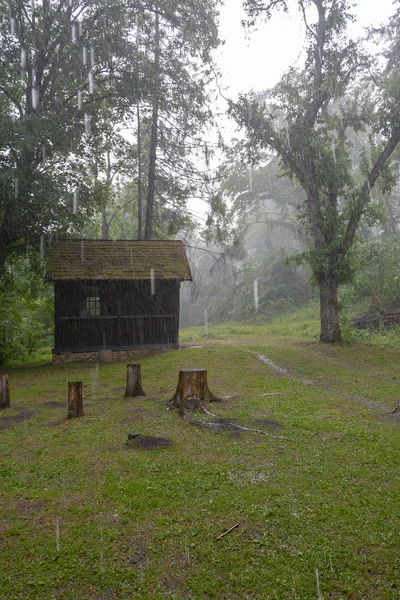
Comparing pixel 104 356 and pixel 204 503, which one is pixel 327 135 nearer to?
pixel 104 356

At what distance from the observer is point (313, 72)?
726 inches

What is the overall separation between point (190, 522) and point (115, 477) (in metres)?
1.46

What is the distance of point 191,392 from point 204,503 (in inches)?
153

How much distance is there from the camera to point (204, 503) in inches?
181

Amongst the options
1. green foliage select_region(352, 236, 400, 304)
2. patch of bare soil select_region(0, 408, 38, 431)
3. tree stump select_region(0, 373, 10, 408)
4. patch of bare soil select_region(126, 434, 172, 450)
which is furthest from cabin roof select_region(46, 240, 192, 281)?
patch of bare soil select_region(126, 434, 172, 450)

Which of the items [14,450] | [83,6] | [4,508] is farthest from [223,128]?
[4,508]

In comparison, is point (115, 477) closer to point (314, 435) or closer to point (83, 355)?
point (314, 435)

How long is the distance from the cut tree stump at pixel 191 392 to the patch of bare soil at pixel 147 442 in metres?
1.43

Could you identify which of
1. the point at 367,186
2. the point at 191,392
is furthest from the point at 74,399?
the point at 367,186

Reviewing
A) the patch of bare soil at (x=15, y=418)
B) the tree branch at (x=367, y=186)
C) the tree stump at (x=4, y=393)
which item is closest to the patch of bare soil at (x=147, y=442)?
the patch of bare soil at (x=15, y=418)

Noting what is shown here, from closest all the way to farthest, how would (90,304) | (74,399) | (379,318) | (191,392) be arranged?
1. (74,399)
2. (191,392)
3. (90,304)
4. (379,318)

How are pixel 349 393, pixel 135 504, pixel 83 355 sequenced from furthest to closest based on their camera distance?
pixel 83 355 → pixel 349 393 → pixel 135 504

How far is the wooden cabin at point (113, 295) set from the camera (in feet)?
56.3

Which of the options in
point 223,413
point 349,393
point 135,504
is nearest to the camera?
point 135,504
